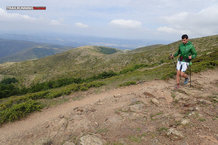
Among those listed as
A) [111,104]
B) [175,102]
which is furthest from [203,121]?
[111,104]

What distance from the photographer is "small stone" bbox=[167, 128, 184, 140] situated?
13.6ft

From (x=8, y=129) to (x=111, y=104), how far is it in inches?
231

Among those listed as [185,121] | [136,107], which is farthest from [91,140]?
→ [185,121]

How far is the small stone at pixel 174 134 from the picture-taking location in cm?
413

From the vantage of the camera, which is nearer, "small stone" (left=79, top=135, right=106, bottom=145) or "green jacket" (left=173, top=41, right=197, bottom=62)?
"small stone" (left=79, top=135, right=106, bottom=145)

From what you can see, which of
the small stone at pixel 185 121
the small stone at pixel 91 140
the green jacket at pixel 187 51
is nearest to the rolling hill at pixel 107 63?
the green jacket at pixel 187 51

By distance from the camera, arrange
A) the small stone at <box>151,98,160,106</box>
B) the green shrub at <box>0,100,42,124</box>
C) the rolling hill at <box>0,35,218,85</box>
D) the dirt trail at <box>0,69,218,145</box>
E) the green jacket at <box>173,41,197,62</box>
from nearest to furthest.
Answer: the dirt trail at <box>0,69,218,145</box>, the small stone at <box>151,98,160,106</box>, the green jacket at <box>173,41,197,62</box>, the green shrub at <box>0,100,42,124</box>, the rolling hill at <box>0,35,218,85</box>

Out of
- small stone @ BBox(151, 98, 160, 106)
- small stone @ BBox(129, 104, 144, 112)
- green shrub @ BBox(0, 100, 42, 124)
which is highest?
small stone @ BBox(151, 98, 160, 106)

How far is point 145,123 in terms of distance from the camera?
5.30 m

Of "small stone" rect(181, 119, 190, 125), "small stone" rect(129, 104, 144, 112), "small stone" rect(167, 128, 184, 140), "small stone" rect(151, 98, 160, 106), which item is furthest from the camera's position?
"small stone" rect(151, 98, 160, 106)

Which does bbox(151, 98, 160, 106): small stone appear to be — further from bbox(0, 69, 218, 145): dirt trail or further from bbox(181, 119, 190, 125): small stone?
bbox(181, 119, 190, 125): small stone

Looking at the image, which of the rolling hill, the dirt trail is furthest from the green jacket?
the rolling hill

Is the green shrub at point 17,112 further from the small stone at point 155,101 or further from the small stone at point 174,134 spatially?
the small stone at point 174,134

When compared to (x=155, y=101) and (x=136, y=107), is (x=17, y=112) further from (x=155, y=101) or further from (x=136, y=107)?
(x=155, y=101)
